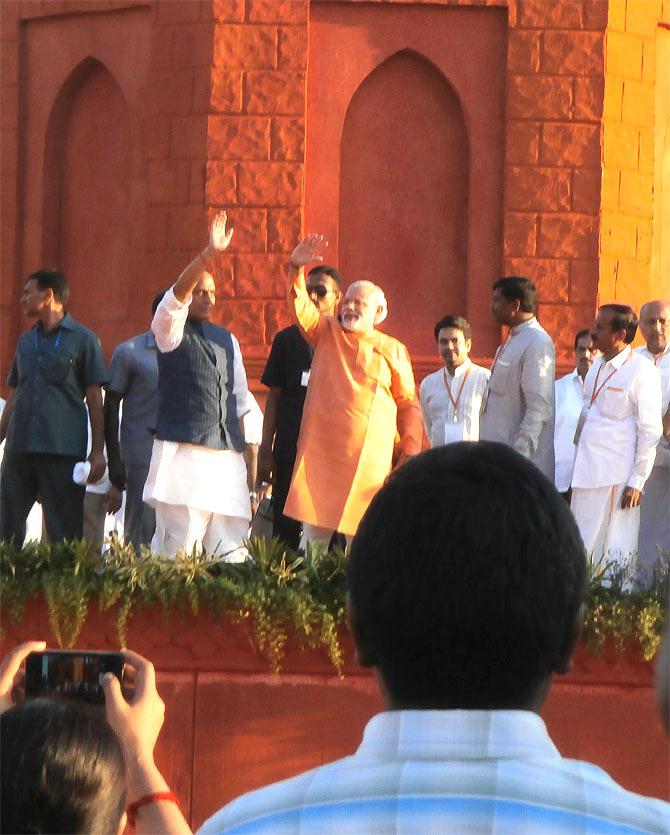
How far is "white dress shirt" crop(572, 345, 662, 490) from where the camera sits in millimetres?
8195

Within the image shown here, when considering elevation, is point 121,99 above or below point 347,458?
above

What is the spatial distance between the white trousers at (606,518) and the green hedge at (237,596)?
256 cm

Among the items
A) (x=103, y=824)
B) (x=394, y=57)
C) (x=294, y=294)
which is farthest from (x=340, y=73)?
(x=103, y=824)

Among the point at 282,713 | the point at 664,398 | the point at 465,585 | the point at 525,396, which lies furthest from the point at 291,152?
the point at 465,585

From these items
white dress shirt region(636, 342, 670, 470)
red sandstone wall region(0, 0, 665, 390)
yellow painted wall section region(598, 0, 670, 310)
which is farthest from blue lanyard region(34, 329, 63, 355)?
yellow painted wall section region(598, 0, 670, 310)

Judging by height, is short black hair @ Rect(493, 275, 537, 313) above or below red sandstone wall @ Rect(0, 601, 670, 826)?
above

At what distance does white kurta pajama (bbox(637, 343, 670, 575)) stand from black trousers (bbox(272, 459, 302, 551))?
1913mm

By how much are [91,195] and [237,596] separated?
790 cm

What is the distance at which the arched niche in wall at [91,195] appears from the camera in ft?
41.3

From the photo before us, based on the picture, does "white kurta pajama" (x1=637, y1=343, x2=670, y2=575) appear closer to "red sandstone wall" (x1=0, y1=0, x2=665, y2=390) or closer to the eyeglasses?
the eyeglasses

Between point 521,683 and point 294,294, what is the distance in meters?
6.06

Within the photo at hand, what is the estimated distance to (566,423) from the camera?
1036 cm

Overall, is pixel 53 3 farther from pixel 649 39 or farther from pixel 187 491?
pixel 187 491

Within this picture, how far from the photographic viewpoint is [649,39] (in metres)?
12.0
